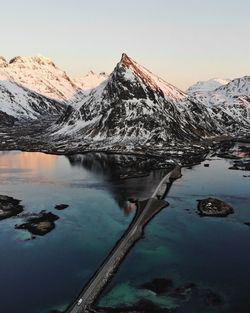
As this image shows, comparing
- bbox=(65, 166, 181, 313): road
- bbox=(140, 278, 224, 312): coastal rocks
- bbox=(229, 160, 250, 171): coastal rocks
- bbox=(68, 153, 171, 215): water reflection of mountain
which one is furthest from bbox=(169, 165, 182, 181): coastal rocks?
bbox=(140, 278, 224, 312): coastal rocks

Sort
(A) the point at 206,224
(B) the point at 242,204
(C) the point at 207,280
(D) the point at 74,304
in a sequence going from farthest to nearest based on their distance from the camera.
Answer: (B) the point at 242,204 < (A) the point at 206,224 < (C) the point at 207,280 < (D) the point at 74,304

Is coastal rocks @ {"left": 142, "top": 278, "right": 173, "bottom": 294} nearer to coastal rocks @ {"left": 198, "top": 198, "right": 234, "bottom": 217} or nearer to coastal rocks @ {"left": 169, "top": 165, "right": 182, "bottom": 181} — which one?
coastal rocks @ {"left": 198, "top": 198, "right": 234, "bottom": 217}

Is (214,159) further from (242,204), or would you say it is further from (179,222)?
(179,222)

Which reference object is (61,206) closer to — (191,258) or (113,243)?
(113,243)

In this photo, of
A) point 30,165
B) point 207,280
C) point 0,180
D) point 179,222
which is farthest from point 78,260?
point 30,165

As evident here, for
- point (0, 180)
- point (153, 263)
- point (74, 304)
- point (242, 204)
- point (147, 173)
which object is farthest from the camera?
point (147, 173)
